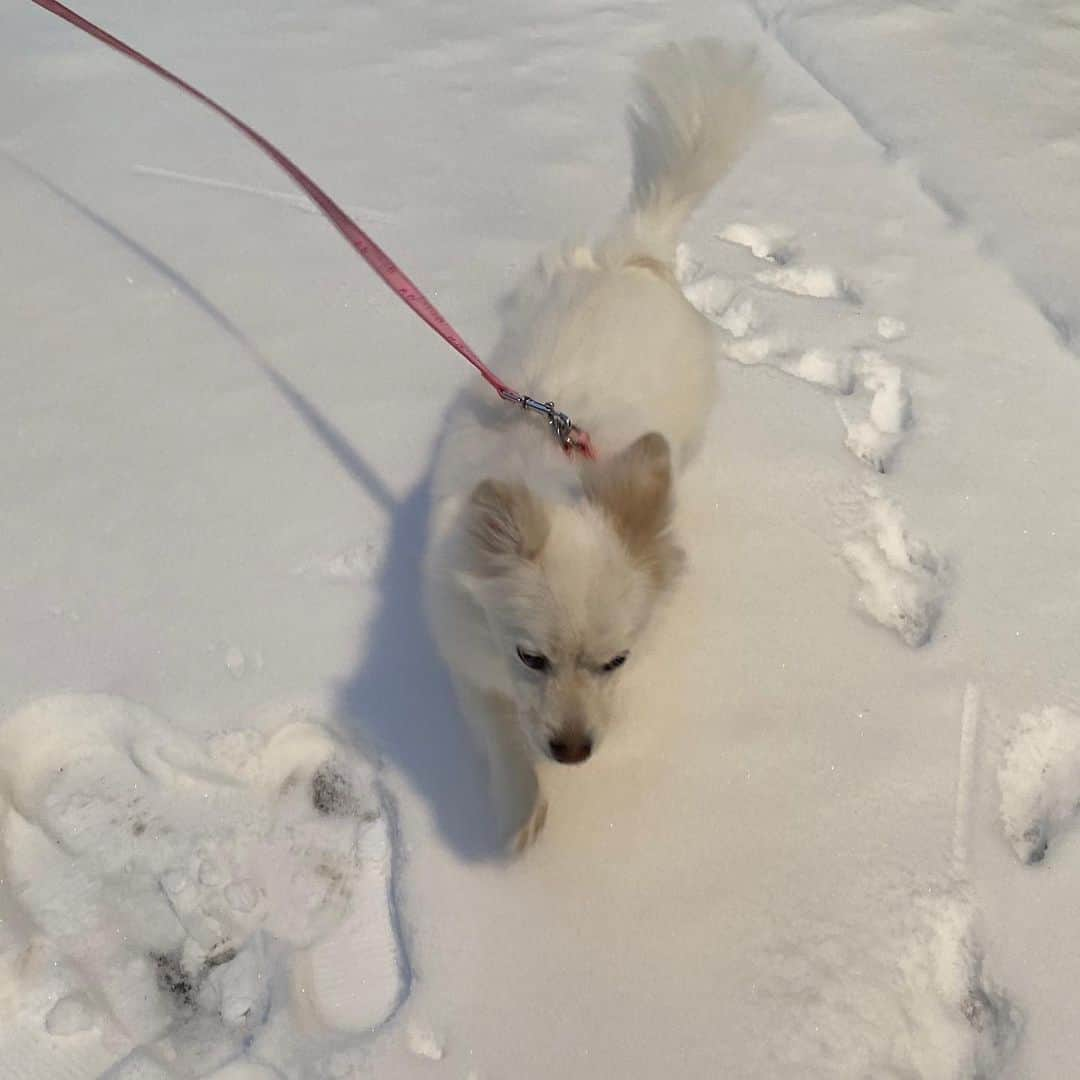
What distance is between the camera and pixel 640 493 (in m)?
2.06

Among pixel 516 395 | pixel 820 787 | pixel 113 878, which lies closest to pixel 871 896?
pixel 820 787

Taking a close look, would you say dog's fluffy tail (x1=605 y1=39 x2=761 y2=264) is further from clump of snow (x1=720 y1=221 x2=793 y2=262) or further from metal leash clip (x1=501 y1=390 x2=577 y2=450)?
metal leash clip (x1=501 y1=390 x2=577 y2=450)

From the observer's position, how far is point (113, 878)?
2.13 m

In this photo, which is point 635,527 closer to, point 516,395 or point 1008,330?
point 516,395

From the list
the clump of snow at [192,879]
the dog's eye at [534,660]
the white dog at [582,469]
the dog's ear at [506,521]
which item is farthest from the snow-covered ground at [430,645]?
the dog's ear at [506,521]

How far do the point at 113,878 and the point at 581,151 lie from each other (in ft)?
11.3

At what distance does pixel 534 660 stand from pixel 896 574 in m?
1.31

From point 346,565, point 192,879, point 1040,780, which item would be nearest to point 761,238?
point 346,565

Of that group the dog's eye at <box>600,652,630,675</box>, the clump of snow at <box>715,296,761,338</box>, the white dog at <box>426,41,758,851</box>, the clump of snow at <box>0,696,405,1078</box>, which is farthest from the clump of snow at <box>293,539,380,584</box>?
the clump of snow at <box>715,296,761,338</box>

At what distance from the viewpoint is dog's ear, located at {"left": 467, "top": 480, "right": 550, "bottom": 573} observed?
1.97 m

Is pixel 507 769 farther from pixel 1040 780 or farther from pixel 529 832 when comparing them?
pixel 1040 780

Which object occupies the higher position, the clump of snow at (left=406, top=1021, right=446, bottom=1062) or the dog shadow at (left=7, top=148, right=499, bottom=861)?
the dog shadow at (left=7, top=148, right=499, bottom=861)

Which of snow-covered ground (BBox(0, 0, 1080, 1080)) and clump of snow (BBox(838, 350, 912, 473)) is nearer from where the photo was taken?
snow-covered ground (BBox(0, 0, 1080, 1080))

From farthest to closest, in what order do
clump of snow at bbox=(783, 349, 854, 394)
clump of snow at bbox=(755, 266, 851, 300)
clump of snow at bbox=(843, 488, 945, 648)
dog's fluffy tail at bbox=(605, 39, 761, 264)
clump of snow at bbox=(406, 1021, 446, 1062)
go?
clump of snow at bbox=(755, 266, 851, 300), clump of snow at bbox=(783, 349, 854, 394), dog's fluffy tail at bbox=(605, 39, 761, 264), clump of snow at bbox=(843, 488, 945, 648), clump of snow at bbox=(406, 1021, 446, 1062)
